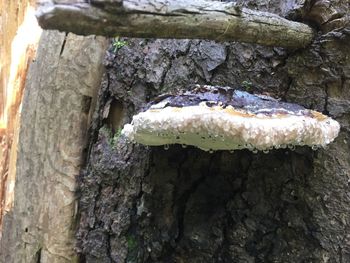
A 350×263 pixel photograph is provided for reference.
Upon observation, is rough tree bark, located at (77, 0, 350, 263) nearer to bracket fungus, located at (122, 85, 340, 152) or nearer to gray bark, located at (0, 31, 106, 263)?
gray bark, located at (0, 31, 106, 263)

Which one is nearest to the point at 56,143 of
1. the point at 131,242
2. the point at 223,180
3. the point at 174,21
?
the point at 131,242

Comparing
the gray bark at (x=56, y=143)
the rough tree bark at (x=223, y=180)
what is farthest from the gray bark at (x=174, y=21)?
the gray bark at (x=56, y=143)

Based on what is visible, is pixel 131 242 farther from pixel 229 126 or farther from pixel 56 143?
pixel 229 126

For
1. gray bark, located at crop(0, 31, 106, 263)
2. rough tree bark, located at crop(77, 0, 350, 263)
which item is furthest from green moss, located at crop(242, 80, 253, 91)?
gray bark, located at crop(0, 31, 106, 263)

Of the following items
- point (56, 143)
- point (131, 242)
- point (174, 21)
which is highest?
point (174, 21)

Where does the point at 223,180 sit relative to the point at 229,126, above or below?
below

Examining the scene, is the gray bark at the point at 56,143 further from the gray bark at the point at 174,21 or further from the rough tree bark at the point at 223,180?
the gray bark at the point at 174,21
